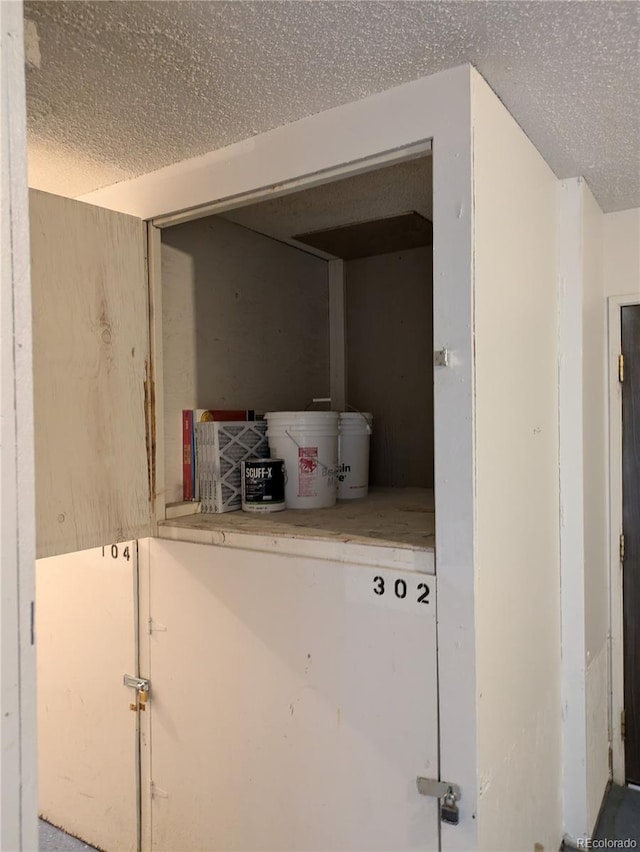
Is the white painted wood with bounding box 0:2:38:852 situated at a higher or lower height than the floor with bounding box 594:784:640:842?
higher

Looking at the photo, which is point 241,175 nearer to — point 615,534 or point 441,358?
point 441,358

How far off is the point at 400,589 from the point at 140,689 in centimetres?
101

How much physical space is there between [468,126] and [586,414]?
3.90ft

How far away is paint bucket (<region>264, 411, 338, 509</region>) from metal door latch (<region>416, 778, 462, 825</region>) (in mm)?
920

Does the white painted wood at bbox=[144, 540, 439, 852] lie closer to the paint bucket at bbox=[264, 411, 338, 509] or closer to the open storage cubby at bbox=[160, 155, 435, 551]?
the open storage cubby at bbox=[160, 155, 435, 551]

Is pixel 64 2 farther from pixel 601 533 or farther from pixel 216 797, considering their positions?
pixel 601 533

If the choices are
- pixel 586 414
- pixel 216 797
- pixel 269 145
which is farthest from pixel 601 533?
pixel 269 145

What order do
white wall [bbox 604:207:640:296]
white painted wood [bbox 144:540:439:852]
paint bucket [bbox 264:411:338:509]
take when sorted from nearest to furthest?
white painted wood [bbox 144:540:439:852] < paint bucket [bbox 264:411:338:509] < white wall [bbox 604:207:640:296]

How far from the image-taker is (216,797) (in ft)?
5.84

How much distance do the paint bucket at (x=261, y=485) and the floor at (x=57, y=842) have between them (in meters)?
1.34

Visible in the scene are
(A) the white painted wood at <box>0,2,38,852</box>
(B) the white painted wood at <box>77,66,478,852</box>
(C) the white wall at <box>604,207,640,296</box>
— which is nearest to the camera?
(A) the white painted wood at <box>0,2,38,852</box>

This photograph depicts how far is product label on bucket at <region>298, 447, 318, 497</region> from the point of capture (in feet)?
6.63

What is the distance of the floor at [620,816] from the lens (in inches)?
85.0

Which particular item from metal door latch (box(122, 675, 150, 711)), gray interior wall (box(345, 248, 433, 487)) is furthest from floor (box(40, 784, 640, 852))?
gray interior wall (box(345, 248, 433, 487))
